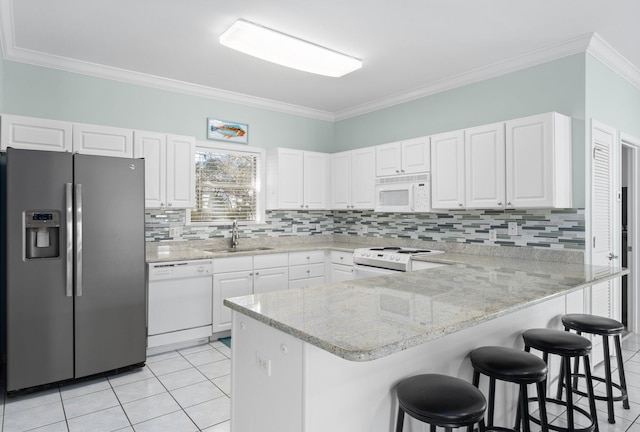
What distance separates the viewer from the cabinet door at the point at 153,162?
3806mm

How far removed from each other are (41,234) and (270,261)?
2155 millimetres

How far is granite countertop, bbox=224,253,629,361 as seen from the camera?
1.37 meters

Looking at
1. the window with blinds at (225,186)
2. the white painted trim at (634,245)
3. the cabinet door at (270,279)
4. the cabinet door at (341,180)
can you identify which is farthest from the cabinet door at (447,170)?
the window with blinds at (225,186)

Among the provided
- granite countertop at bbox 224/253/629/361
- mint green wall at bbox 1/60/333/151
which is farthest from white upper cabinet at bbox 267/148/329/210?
granite countertop at bbox 224/253/629/361

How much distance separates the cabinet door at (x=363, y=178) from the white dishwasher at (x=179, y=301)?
198cm

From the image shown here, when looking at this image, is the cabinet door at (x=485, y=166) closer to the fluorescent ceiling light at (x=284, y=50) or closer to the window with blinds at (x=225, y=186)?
the fluorescent ceiling light at (x=284, y=50)

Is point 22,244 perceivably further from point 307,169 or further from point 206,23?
point 307,169

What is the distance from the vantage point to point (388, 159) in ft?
14.9

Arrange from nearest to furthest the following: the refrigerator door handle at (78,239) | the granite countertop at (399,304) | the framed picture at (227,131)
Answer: the granite countertop at (399,304)
the refrigerator door handle at (78,239)
the framed picture at (227,131)

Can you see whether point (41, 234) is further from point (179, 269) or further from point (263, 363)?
point (263, 363)

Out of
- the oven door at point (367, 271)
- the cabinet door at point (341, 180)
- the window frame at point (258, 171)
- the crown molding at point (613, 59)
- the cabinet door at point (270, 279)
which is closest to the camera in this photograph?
the crown molding at point (613, 59)

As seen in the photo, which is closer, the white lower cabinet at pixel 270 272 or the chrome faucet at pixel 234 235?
the white lower cabinet at pixel 270 272

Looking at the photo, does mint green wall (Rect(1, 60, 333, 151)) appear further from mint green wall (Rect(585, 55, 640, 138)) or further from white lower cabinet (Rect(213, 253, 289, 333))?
mint green wall (Rect(585, 55, 640, 138))

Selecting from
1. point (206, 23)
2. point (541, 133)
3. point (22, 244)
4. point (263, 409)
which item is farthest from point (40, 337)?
point (541, 133)
